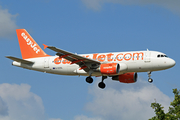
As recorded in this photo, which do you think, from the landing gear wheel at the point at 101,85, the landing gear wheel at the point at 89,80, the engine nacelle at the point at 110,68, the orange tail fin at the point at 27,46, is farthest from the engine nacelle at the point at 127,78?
the orange tail fin at the point at 27,46

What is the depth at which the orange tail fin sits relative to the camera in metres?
67.9

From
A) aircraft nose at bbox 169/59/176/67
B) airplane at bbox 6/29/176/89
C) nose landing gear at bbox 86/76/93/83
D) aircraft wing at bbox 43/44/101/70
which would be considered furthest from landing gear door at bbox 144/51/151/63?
nose landing gear at bbox 86/76/93/83

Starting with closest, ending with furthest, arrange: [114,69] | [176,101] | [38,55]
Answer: [176,101] < [114,69] < [38,55]

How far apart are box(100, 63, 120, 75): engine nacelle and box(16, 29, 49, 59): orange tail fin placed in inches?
457

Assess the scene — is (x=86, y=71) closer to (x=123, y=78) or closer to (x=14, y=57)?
(x=123, y=78)

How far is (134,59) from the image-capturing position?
59.8 meters

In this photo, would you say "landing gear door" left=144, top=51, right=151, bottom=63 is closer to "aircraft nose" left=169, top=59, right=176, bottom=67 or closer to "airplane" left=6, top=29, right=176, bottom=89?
"airplane" left=6, top=29, right=176, bottom=89

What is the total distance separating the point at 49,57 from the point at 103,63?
30.9ft

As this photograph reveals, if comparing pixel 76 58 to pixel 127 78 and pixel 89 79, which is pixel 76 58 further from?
pixel 127 78

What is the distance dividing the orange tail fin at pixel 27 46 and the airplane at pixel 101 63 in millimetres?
250

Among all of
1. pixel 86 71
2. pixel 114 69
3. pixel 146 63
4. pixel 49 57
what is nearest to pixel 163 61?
pixel 146 63

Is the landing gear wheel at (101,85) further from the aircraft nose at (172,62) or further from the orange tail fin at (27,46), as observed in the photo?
the aircraft nose at (172,62)

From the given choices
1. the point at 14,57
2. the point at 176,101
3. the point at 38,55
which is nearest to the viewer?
the point at 176,101

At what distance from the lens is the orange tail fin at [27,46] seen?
67.9m
